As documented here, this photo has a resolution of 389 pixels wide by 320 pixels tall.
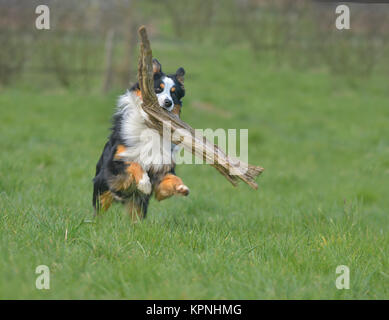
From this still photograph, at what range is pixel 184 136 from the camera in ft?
12.0

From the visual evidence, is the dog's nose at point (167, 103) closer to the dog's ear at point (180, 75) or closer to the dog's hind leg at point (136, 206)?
the dog's ear at point (180, 75)

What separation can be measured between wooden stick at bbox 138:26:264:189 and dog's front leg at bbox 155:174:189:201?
29 cm

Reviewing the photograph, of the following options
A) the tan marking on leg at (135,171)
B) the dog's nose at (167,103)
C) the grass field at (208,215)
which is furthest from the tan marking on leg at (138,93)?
the grass field at (208,215)

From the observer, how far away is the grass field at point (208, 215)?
274 cm

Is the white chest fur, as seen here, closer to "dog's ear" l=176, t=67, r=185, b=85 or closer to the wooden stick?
the wooden stick

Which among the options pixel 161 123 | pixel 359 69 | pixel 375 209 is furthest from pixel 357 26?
pixel 161 123

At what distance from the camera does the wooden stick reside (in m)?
3.51

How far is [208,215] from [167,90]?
4.61 ft

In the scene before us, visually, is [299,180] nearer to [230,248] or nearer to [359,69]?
[230,248]

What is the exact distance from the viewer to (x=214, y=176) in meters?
7.76

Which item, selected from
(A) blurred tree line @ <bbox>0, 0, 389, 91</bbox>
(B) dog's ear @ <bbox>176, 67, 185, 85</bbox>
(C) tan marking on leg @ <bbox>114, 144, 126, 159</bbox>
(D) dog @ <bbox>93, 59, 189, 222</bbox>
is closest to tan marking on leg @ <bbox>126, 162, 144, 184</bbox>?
(D) dog @ <bbox>93, 59, 189, 222</bbox>

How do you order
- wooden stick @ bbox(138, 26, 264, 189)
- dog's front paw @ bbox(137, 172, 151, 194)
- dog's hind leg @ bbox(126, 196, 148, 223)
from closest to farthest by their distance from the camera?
wooden stick @ bbox(138, 26, 264, 189) → dog's front paw @ bbox(137, 172, 151, 194) → dog's hind leg @ bbox(126, 196, 148, 223)

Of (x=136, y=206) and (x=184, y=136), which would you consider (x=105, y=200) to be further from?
(x=184, y=136)

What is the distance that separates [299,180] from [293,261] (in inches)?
175
